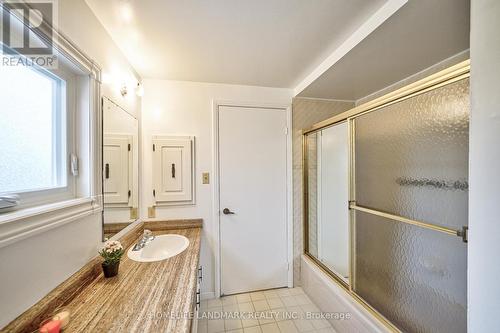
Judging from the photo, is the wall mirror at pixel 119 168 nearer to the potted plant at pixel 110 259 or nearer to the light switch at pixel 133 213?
the light switch at pixel 133 213

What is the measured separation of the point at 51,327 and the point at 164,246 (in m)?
1.03

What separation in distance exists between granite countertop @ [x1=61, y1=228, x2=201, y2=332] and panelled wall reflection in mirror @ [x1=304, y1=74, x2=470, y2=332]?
4.33 ft

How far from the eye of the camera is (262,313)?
1.86m

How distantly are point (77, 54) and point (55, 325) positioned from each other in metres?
1.16

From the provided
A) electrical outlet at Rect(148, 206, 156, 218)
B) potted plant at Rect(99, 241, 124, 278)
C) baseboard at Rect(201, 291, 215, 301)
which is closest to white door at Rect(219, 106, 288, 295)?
baseboard at Rect(201, 291, 215, 301)

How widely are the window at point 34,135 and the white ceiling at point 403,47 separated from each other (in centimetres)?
174

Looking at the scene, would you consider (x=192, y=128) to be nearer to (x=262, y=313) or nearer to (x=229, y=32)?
(x=229, y=32)

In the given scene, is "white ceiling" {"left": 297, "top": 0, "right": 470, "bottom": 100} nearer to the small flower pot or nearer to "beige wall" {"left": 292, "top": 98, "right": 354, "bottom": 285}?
"beige wall" {"left": 292, "top": 98, "right": 354, "bottom": 285}

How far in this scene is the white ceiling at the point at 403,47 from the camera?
103 cm

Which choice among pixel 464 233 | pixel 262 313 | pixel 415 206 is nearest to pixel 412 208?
pixel 415 206

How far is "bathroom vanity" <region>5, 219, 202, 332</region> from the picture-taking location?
75 cm

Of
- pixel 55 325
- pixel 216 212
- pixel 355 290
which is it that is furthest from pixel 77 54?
pixel 355 290

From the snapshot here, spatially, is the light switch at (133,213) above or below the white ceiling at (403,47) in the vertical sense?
below

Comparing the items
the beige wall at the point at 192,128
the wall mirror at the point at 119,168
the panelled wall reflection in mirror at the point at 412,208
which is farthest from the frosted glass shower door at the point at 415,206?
the wall mirror at the point at 119,168
